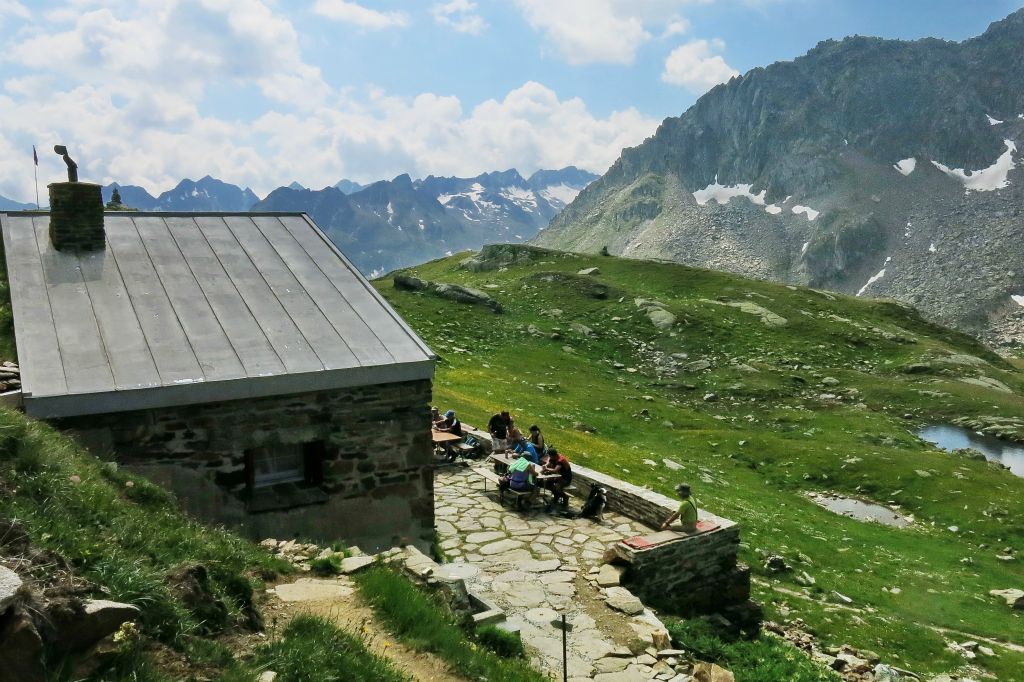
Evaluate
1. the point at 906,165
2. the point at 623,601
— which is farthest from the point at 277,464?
the point at 906,165

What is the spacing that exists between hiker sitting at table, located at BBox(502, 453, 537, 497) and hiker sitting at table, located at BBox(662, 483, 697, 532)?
358 centimetres

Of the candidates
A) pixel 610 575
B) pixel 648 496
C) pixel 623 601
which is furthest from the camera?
pixel 648 496

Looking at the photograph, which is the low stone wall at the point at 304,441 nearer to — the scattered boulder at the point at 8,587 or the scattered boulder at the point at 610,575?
the scattered boulder at the point at 610,575

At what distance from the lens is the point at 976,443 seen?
134 ft

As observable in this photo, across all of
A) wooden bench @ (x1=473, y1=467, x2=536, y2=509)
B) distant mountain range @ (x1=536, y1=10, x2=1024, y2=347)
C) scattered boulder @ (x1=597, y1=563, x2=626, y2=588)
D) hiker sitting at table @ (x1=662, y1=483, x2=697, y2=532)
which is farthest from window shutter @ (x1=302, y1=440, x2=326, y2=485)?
distant mountain range @ (x1=536, y1=10, x2=1024, y2=347)

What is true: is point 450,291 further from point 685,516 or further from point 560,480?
point 685,516

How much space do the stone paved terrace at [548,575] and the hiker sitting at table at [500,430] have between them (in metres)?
1.92

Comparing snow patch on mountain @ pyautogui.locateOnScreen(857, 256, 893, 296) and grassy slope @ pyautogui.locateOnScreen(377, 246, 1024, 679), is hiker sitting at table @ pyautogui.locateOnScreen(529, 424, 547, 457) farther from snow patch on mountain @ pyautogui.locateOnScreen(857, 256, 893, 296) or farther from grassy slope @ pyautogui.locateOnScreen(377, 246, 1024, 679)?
snow patch on mountain @ pyautogui.locateOnScreen(857, 256, 893, 296)

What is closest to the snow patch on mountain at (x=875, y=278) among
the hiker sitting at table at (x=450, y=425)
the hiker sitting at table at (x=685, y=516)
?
the hiker sitting at table at (x=450, y=425)

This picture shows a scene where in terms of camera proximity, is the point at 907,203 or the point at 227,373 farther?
the point at 907,203

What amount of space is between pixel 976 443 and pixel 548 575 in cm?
3751

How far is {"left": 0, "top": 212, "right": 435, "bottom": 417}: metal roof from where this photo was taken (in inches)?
439

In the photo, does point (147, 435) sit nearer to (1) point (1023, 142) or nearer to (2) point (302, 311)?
(2) point (302, 311)

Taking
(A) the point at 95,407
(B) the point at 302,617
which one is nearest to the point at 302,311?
(A) the point at 95,407
